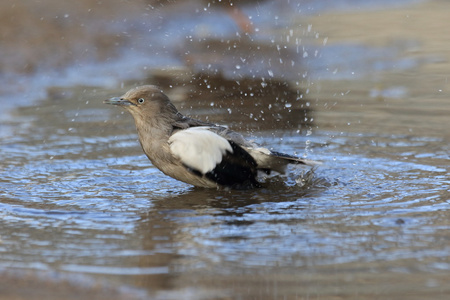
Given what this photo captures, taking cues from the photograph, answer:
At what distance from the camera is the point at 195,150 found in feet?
18.8

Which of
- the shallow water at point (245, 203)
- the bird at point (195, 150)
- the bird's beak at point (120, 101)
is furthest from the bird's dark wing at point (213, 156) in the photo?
the bird's beak at point (120, 101)

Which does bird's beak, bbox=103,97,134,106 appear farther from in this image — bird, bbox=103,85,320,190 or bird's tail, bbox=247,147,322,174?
bird's tail, bbox=247,147,322,174

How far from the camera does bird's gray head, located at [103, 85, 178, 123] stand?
604 cm

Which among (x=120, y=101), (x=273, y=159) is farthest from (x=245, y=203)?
(x=120, y=101)

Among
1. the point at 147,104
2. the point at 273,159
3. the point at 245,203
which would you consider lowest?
the point at 245,203

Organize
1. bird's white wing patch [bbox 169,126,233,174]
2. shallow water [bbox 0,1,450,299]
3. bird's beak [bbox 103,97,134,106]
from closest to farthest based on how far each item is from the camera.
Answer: shallow water [bbox 0,1,450,299] < bird's white wing patch [bbox 169,126,233,174] < bird's beak [bbox 103,97,134,106]

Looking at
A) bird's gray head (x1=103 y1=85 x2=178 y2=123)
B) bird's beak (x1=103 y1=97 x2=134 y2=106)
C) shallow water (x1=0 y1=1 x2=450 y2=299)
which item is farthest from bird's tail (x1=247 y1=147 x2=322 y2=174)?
bird's beak (x1=103 y1=97 x2=134 y2=106)

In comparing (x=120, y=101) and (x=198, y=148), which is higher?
(x=120, y=101)

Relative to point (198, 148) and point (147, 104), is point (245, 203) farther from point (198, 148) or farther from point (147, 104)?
point (147, 104)

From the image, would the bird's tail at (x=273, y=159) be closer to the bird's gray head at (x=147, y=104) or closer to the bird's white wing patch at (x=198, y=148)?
the bird's white wing patch at (x=198, y=148)

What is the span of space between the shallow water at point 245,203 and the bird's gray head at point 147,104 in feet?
1.81

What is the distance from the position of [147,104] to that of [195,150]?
61 centimetres

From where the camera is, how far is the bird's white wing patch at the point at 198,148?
18.9 feet

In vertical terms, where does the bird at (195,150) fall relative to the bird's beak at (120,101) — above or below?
below
